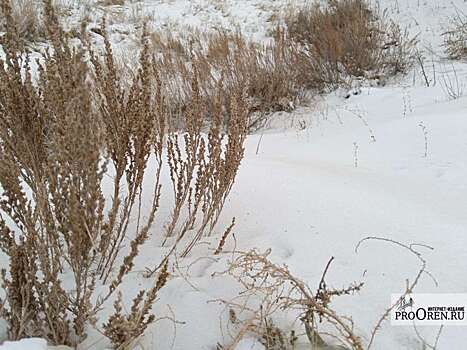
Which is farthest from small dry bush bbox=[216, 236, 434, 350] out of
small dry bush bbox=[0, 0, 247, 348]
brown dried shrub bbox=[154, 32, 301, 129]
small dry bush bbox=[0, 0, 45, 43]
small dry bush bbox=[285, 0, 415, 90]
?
small dry bush bbox=[0, 0, 45, 43]

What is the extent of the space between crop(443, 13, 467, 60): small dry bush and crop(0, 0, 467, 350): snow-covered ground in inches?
58.6

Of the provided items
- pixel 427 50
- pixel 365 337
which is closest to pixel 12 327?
pixel 365 337

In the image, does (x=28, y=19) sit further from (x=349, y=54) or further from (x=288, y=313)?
(x=288, y=313)

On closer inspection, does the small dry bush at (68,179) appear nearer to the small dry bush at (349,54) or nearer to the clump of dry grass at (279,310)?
the clump of dry grass at (279,310)

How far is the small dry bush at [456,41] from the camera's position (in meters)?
5.00

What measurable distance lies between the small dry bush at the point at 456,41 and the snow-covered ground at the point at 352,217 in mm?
1488

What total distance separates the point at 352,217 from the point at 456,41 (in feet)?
13.8

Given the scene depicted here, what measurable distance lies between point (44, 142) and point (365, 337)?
3.94 feet

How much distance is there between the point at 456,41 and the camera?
502 centimetres

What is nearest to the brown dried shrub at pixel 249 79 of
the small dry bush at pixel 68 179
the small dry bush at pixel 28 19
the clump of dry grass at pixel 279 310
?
the small dry bush at pixel 28 19

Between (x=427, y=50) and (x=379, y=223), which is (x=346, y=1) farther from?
(x=379, y=223)

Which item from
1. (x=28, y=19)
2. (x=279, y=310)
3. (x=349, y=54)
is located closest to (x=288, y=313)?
(x=279, y=310)

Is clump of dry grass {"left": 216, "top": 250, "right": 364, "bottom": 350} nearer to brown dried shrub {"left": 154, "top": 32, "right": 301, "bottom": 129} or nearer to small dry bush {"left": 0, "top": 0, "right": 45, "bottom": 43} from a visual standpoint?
brown dried shrub {"left": 154, "top": 32, "right": 301, "bottom": 129}

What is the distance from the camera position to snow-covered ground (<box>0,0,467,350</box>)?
134 centimetres
